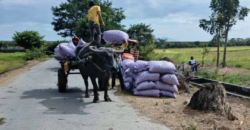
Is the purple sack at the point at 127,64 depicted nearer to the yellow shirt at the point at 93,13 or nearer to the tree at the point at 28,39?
the yellow shirt at the point at 93,13

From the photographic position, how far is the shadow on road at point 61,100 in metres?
7.75

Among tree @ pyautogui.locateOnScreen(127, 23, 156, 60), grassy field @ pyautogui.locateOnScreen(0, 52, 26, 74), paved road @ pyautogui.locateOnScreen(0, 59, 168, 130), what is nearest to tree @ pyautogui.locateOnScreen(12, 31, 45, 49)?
grassy field @ pyautogui.locateOnScreen(0, 52, 26, 74)

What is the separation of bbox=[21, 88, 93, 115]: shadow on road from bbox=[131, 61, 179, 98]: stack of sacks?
1.91m

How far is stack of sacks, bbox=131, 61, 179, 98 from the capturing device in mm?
9711

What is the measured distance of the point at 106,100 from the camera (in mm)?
8992

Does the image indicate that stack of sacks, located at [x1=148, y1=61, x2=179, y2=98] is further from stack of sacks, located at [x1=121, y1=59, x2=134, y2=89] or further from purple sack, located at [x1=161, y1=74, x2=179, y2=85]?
stack of sacks, located at [x1=121, y1=59, x2=134, y2=89]

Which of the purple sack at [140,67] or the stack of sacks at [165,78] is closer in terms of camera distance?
the stack of sacks at [165,78]

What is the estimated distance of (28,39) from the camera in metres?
44.9

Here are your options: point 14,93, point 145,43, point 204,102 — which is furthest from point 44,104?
point 145,43

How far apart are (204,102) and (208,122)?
3.44ft

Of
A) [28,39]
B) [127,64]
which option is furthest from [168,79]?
[28,39]

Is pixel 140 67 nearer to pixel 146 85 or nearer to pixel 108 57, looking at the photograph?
pixel 146 85

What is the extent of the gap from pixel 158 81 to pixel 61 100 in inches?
135

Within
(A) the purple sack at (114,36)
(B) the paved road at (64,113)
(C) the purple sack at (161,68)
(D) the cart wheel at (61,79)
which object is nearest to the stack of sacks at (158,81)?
(C) the purple sack at (161,68)
